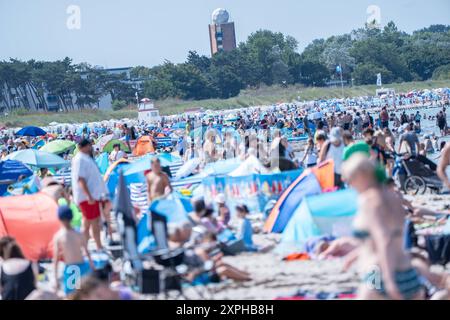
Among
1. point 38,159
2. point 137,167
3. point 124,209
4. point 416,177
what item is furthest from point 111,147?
point 124,209

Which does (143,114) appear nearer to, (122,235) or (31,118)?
(31,118)

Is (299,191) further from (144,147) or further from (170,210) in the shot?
(144,147)

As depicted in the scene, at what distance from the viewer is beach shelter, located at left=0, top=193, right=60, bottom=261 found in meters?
7.86

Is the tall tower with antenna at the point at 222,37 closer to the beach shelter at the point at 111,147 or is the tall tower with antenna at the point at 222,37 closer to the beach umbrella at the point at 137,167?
the beach shelter at the point at 111,147

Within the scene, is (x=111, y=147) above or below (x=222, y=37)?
below

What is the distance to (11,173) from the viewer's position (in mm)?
12117

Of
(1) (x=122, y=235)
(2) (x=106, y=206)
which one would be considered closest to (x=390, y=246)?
(1) (x=122, y=235)

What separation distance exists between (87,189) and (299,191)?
7.85ft

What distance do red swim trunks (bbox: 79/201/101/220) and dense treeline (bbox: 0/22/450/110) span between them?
1878 inches

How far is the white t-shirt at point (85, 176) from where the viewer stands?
23.9 ft

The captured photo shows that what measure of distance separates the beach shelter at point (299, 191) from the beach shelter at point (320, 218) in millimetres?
512

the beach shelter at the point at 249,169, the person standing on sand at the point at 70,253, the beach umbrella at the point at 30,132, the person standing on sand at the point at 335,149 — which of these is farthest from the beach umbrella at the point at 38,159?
the beach umbrella at the point at 30,132

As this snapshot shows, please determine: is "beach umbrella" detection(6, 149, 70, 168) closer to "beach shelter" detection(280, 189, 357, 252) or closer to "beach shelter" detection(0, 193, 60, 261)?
"beach shelter" detection(0, 193, 60, 261)
